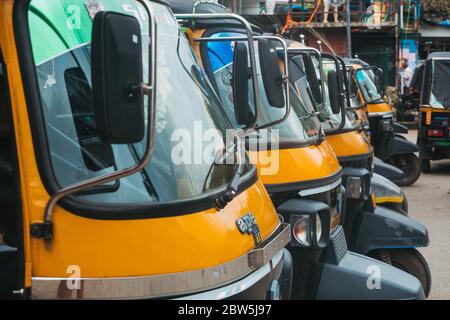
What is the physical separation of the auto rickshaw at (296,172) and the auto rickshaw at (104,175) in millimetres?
1185

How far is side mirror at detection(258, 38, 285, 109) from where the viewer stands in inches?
134

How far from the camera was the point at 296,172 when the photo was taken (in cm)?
392

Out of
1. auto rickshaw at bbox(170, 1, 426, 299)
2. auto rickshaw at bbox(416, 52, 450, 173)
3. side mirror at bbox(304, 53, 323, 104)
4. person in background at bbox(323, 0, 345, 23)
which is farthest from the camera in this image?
person in background at bbox(323, 0, 345, 23)

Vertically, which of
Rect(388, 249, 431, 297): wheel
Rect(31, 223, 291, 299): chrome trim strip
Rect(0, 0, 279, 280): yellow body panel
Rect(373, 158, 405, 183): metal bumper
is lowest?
Rect(388, 249, 431, 297): wheel

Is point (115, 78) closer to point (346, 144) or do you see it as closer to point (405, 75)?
point (346, 144)

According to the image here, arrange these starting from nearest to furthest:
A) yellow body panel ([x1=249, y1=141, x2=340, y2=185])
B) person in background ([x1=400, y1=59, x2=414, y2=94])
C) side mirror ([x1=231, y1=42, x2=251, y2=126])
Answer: side mirror ([x1=231, y1=42, x2=251, y2=126]) < yellow body panel ([x1=249, y1=141, x2=340, y2=185]) < person in background ([x1=400, y1=59, x2=414, y2=94])

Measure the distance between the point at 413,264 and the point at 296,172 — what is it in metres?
1.68

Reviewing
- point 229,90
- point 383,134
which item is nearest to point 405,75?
point 383,134

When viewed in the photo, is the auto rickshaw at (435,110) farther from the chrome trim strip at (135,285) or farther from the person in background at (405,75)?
the chrome trim strip at (135,285)

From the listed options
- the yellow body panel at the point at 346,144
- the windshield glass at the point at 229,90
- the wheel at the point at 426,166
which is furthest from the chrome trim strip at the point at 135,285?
the wheel at the point at 426,166

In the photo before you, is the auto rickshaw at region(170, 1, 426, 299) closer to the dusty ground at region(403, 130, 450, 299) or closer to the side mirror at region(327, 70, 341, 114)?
the side mirror at region(327, 70, 341, 114)

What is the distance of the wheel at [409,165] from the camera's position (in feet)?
37.4

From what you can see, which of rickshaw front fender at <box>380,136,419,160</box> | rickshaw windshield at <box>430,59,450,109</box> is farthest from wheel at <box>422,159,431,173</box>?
rickshaw front fender at <box>380,136,419,160</box>

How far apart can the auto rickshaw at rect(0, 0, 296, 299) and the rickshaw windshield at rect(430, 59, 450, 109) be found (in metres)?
10.2
